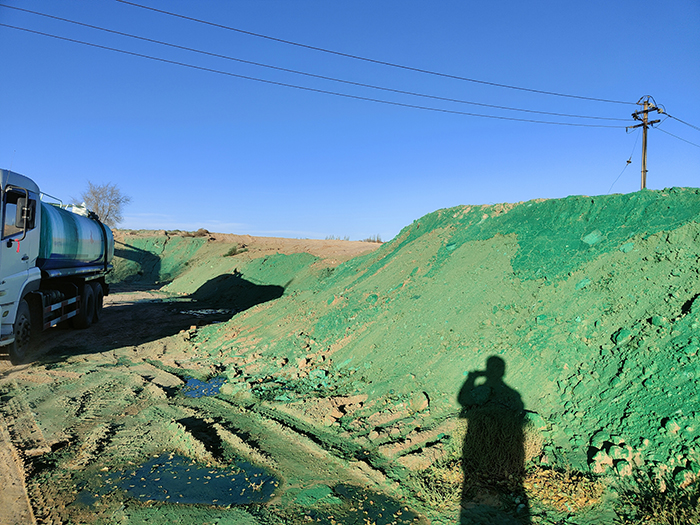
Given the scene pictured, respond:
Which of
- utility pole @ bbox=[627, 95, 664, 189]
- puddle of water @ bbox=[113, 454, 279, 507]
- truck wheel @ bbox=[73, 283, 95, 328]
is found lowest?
puddle of water @ bbox=[113, 454, 279, 507]

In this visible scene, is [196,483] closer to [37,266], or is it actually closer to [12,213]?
[12,213]

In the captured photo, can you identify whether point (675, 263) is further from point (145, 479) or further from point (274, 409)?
point (145, 479)

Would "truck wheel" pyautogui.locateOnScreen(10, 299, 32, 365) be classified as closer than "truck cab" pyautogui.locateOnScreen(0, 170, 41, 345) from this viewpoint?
No

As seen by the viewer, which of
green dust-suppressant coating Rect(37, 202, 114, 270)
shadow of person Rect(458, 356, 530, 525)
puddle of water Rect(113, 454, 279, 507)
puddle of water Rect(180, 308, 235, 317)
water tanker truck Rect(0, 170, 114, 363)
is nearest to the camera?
shadow of person Rect(458, 356, 530, 525)

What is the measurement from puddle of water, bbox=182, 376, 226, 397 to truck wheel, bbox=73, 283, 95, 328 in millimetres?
6611

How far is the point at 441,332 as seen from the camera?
703 centimetres

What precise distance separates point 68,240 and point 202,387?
21.2 ft

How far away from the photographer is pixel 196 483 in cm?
423

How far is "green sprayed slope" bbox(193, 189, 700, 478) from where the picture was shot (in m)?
4.36

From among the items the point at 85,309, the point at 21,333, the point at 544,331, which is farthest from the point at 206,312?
the point at 544,331

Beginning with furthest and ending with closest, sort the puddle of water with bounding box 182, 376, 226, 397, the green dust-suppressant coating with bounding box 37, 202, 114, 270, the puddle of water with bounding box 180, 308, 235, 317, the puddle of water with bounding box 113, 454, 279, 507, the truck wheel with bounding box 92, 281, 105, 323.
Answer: the puddle of water with bounding box 180, 308, 235, 317, the truck wheel with bounding box 92, 281, 105, 323, the green dust-suppressant coating with bounding box 37, 202, 114, 270, the puddle of water with bounding box 182, 376, 226, 397, the puddle of water with bounding box 113, 454, 279, 507

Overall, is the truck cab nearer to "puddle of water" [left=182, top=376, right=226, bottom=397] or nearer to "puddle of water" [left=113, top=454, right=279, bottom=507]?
"puddle of water" [left=182, top=376, right=226, bottom=397]

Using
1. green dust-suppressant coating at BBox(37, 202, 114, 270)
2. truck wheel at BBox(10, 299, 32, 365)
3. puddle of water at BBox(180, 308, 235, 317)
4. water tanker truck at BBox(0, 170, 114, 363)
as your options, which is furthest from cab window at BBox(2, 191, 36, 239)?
puddle of water at BBox(180, 308, 235, 317)

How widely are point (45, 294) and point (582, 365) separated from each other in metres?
10.8
